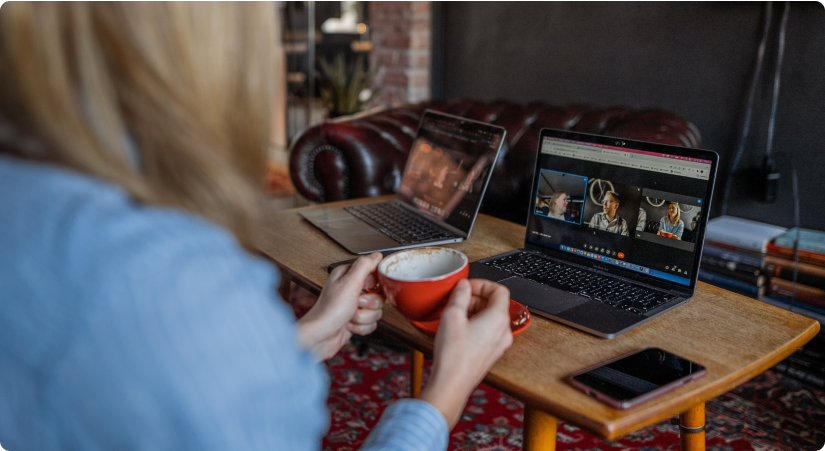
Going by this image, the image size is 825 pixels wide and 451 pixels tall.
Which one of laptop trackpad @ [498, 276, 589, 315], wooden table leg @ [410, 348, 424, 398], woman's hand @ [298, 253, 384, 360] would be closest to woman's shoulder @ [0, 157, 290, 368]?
woman's hand @ [298, 253, 384, 360]

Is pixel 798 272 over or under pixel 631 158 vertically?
under

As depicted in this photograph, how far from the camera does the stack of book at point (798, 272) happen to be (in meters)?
2.06

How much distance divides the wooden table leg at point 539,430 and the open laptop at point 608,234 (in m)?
0.16

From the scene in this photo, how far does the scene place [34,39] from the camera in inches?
18.8

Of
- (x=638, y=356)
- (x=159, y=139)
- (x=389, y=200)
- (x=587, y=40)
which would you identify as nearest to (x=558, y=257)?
(x=638, y=356)

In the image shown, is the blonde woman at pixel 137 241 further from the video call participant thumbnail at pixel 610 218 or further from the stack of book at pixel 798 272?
the stack of book at pixel 798 272

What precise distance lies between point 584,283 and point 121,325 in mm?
880

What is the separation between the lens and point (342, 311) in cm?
95

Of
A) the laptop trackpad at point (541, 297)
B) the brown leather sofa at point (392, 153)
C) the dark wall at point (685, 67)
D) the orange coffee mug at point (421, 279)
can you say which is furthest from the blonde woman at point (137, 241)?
the dark wall at point (685, 67)

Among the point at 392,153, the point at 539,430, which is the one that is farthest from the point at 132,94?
the point at 392,153

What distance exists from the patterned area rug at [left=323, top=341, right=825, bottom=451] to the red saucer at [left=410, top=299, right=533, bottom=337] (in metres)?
0.98

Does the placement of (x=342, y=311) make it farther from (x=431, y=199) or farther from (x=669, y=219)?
(x=431, y=199)

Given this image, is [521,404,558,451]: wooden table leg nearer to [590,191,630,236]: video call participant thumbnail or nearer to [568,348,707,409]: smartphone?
[568,348,707,409]: smartphone

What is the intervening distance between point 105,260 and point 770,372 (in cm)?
240
